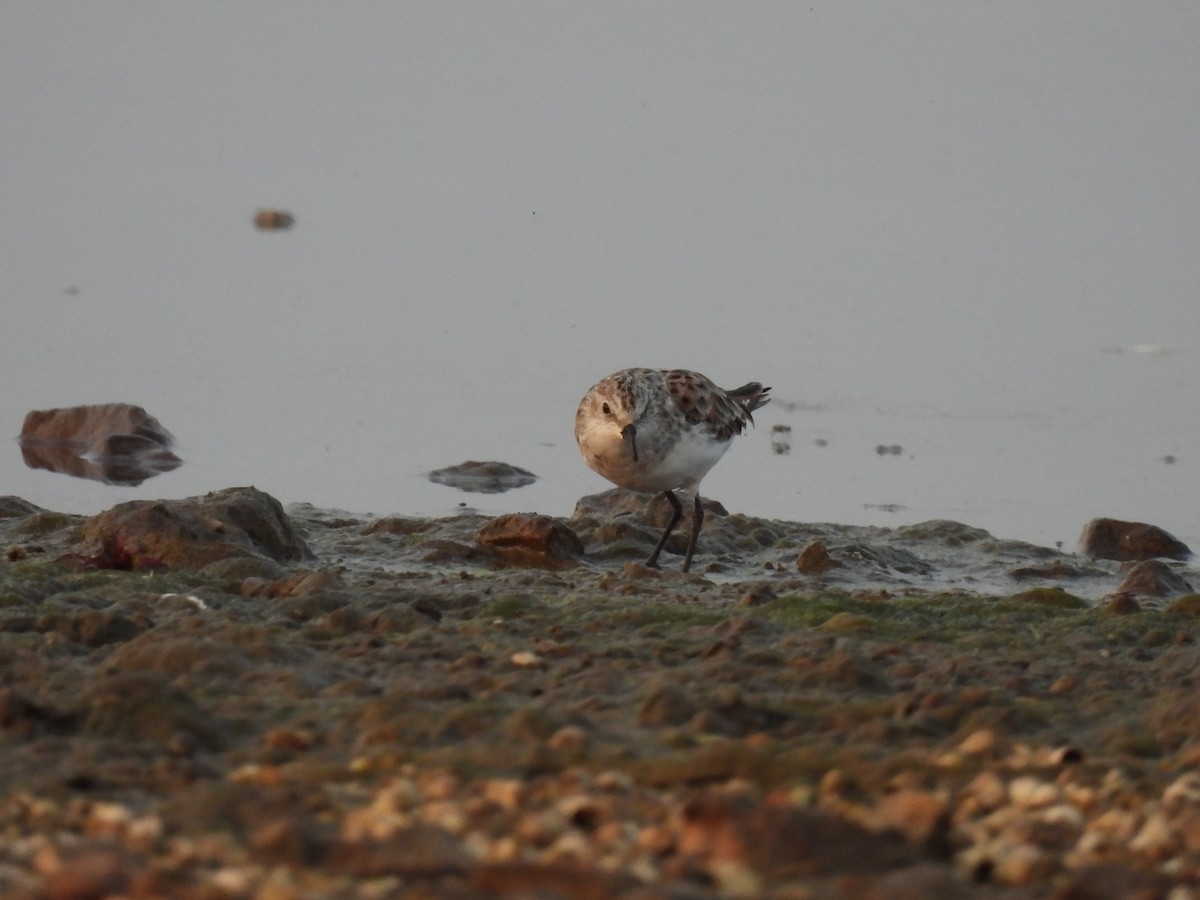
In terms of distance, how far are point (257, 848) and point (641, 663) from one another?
2375 millimetres

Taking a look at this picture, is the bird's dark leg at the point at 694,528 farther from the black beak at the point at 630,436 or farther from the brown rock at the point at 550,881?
the brown rock at the point at 550,881

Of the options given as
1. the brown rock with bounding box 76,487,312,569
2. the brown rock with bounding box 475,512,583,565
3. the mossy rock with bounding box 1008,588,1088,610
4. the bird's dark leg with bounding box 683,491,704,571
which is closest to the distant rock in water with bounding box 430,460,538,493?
the bird's dark leg with bounding box 683,491,704,571

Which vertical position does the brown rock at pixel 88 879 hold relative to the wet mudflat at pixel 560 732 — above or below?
below

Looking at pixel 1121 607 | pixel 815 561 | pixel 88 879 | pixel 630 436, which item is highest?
pixel 630 436

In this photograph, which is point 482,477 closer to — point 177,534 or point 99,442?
point 99,442

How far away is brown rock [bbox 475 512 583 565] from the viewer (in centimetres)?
933

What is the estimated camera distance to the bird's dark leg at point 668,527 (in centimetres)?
Answer: 984

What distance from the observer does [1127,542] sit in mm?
10445

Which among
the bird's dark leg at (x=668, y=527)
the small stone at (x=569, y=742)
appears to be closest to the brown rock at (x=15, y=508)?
the bird's dark leg at (x=668, y=527)

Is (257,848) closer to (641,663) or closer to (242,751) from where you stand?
(242,751)

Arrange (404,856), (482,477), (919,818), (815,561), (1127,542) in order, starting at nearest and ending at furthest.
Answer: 1. (404,856)
2. (919,818)
3. (815,561)
4. (1127,542)
5. (482,477)

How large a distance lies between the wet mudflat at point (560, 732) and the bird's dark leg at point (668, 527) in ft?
3.53

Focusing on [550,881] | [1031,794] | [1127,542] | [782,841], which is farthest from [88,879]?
[1127,542]

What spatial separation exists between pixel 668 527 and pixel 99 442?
4319mm
